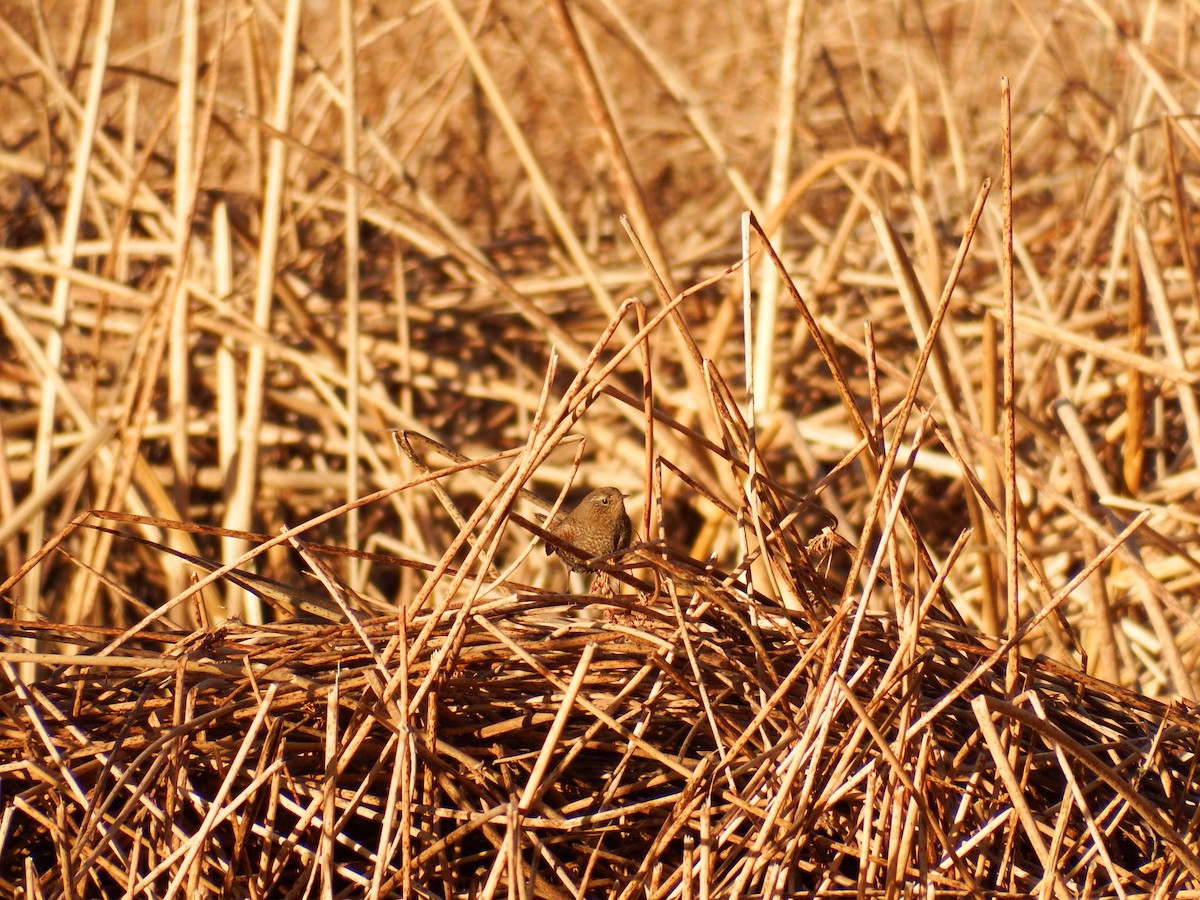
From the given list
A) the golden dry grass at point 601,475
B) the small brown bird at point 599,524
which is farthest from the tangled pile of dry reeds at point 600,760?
the small brown bird at point 599,524

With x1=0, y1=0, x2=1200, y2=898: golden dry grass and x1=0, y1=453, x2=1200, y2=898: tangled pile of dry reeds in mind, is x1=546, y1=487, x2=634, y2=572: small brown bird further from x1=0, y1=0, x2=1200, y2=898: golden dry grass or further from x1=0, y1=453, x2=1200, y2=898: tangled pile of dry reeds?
x1=0, y1=453, x2=1200, y2=898: tangled pile of dry reeds

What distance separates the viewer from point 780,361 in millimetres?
2199

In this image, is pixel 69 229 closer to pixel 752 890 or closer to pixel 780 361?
pixel 780 361

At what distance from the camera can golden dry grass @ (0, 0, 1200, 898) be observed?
2.66 feet

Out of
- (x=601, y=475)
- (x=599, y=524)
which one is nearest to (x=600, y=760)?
(x=599, y=524)

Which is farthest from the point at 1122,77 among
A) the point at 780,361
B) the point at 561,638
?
the point at 561,638

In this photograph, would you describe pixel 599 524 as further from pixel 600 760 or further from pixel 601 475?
pixel 601 475

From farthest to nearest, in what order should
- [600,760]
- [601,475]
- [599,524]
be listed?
[601,475] < [599,524] < [600,760]

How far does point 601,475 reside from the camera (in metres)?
2.15

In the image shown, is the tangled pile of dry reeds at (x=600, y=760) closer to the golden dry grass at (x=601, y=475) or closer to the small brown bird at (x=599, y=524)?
the golden dry grass at (x=601, y=475)

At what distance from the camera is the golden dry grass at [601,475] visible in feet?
2.66

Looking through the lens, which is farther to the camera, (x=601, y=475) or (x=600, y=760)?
(x=601, y=475)

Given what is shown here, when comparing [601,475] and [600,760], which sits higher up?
[600,760]

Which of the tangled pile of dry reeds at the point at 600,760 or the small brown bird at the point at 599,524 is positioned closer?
the tangled pile of dry reeds at the point at 600,760
